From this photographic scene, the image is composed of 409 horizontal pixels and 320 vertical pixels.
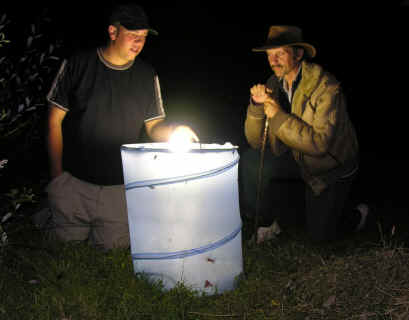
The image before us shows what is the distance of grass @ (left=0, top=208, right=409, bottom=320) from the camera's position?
2.88 m

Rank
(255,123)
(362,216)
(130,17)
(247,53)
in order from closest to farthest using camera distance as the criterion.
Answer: (130,17)
(255,123)
(362,216)
(247,53)

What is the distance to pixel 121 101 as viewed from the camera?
4043 millimetres

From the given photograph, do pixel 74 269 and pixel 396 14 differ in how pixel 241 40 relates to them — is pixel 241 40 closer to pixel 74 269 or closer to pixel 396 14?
pixel 396 14

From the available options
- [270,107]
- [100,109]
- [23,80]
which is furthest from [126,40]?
[270,107]

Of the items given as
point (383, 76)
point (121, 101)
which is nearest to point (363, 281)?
point (121, 101)

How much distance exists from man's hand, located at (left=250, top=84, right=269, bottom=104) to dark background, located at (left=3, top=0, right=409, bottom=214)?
3.61 meters

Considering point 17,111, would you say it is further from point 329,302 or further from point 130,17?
point 329,302

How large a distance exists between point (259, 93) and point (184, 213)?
1528mm

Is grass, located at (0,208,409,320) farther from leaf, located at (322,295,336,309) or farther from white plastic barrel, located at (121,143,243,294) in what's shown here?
white plastic barrel, located at (121,143,243,294)

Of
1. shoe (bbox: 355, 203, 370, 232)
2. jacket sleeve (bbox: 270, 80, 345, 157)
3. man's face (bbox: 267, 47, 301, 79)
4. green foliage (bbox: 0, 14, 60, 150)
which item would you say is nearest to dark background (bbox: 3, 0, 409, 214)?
green foliage (bbox: 0, 14, 60, 150)

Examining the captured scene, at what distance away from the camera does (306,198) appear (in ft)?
14.4

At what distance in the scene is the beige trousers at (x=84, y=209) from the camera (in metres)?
4.04

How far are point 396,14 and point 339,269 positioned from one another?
967cm

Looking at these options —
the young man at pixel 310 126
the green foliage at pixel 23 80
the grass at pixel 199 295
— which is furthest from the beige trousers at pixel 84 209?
the young man at pixel 310 126
